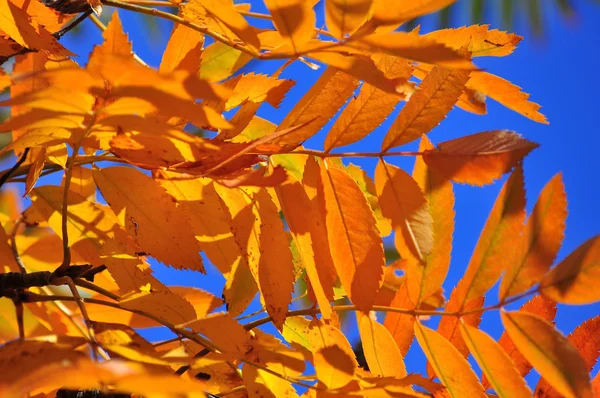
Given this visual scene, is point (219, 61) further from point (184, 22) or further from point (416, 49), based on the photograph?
point (416, 49)

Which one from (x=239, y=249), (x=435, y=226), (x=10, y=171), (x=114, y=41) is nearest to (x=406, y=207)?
(x=435, y=226)

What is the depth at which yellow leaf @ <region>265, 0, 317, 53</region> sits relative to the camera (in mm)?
451

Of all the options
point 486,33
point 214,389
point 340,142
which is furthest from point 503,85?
point 214,389

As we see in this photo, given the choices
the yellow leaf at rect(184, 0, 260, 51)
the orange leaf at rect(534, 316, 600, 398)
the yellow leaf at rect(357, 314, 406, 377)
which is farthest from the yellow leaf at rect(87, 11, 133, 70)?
the orange leaf at rect(534, 316, 600, 398)

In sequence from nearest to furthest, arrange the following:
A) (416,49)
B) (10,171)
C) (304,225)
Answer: (416,49) → (304,225) → (10,171)

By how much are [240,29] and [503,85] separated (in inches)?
9.9

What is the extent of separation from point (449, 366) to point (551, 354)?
0.29ft

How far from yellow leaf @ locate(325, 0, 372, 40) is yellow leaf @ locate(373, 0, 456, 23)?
0.04 ft

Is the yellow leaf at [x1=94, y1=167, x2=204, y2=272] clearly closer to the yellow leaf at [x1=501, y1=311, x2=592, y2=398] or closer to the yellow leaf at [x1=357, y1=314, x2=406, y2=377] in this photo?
the yellow leaf at [x1=357, y1=314, x2=406, y2=377]

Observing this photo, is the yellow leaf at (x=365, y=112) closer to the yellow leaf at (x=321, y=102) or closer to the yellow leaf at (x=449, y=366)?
the yellow leaf at (x=321, y=102)

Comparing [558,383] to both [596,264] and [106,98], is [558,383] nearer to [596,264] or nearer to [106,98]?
[596,264]

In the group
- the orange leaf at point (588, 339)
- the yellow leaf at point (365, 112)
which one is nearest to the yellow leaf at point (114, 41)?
the yellow leaf at point (365, 112)

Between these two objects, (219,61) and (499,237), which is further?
(219,61)

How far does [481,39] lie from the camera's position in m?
0.62
